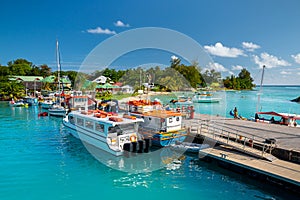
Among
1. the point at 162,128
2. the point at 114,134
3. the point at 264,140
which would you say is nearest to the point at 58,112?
the point at 114,134

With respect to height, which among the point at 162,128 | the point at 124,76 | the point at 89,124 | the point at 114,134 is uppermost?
the point at 124,76

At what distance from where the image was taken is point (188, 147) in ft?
55.3

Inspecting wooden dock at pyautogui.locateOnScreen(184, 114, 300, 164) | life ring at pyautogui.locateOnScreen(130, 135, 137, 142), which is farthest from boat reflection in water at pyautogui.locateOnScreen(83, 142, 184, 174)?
wooden dock at pyautogui.locateOnScreen(184, 114, 300, 164)

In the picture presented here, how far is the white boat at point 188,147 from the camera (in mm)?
16438

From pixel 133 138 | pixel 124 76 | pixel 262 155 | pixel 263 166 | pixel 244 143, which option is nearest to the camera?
pixel 263 166

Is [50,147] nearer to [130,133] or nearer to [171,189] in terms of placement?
[130,133]

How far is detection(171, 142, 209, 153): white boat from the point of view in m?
16.4

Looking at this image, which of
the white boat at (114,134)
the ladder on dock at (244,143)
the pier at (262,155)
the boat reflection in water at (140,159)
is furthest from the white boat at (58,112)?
the pier at (262,155)

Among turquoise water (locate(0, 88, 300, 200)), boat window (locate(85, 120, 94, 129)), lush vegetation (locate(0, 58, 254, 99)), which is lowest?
turquoise water (locate(0, 88, 300, 200))

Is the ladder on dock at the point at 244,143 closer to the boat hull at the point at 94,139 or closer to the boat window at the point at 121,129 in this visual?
the boat window at the point at 121,129

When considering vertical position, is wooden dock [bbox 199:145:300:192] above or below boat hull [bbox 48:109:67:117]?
below

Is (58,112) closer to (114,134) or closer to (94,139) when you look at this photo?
(94,139)

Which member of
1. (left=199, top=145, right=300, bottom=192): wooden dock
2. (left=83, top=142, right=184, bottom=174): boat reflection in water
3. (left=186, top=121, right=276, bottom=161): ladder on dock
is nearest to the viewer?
(left=199, top=145, right=300, bottom=192): wooden dock

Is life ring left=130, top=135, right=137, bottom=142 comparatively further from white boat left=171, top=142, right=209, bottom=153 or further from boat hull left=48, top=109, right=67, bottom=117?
boat hull left=48, top=109, right=67, bottom=117
